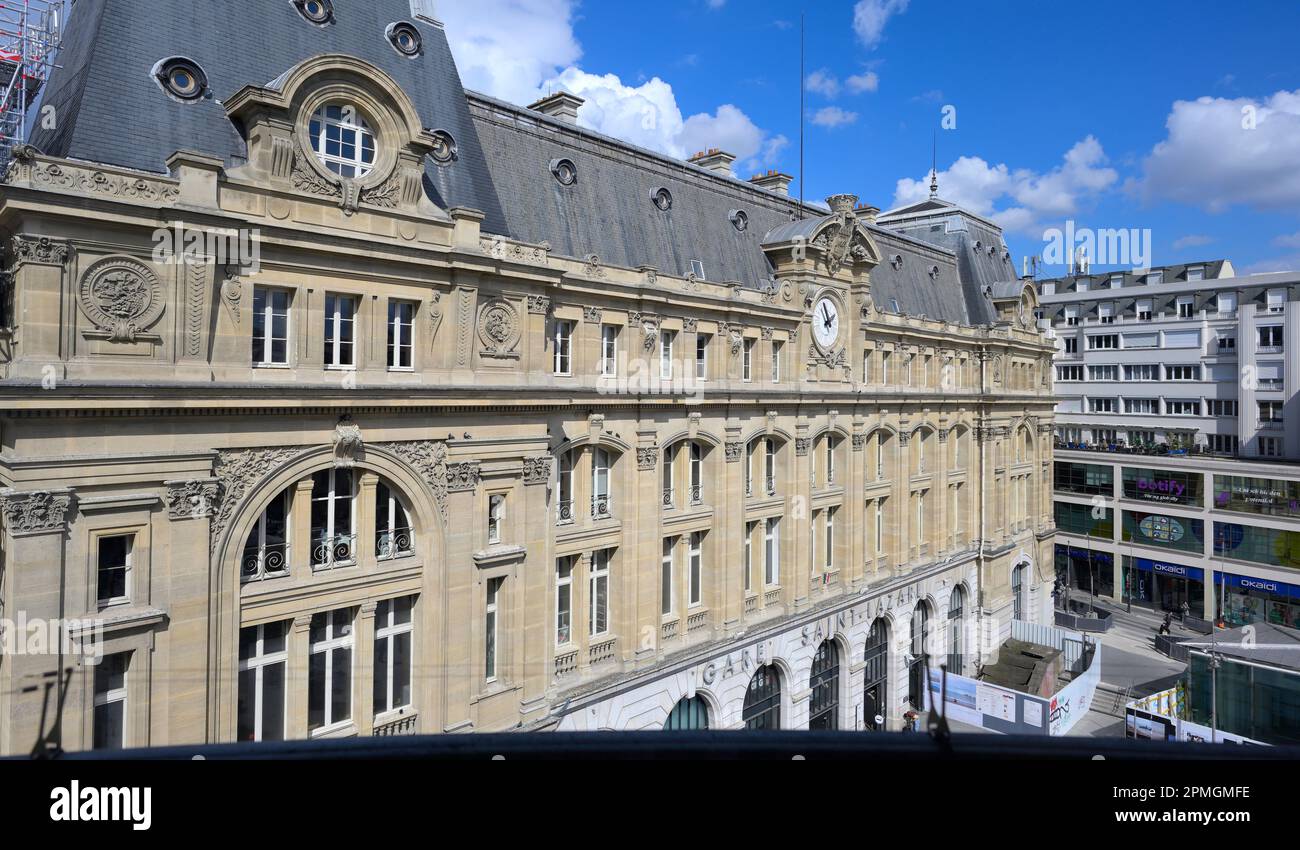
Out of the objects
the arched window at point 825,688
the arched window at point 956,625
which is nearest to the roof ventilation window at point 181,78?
the arched window at point 825,688

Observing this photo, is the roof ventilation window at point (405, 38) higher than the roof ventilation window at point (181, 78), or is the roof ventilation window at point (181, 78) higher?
the roof ventilation window at point (405, 38)

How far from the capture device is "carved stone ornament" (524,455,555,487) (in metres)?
23.1

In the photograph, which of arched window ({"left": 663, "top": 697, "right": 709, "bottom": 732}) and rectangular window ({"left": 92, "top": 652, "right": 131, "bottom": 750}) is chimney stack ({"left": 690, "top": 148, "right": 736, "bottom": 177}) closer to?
arched window ({"left": 663, "top": 697, "right": 709, "bottom": 732})

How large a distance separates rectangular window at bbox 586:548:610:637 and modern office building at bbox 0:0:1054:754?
102 millimetres

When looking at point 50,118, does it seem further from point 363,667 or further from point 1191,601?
point 1191,601

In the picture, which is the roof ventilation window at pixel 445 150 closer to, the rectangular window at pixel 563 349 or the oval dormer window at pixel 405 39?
the oval dormer window at pixel 405 39

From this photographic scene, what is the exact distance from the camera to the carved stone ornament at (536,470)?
75.9 feet

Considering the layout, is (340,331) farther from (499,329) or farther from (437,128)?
(437,128)

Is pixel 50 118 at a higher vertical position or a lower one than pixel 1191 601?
higher

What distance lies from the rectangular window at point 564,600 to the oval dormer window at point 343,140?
526 inches

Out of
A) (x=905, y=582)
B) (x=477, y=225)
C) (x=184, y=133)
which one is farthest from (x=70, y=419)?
(x=905, y=582)

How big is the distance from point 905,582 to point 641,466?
69.2 ft

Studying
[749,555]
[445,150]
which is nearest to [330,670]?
[445,150]
